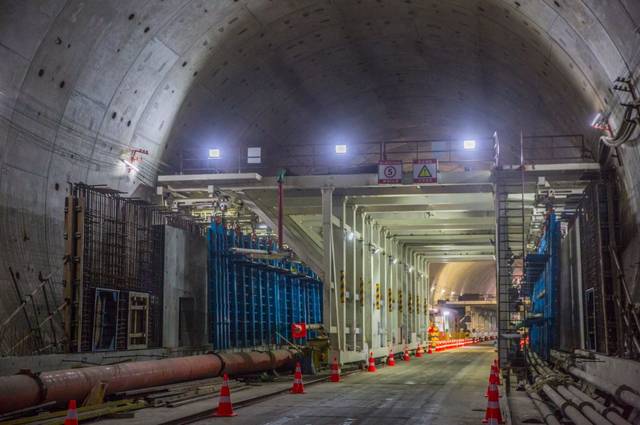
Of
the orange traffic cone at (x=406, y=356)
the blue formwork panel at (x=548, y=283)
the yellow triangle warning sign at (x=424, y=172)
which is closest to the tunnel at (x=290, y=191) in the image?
the yellow triangle warning sign at (x=424, y=172)

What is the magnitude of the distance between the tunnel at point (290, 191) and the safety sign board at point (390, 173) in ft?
0.39

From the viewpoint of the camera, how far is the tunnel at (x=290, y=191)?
15.8 meters

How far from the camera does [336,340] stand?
25.3 meters

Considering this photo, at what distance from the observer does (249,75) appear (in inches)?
980

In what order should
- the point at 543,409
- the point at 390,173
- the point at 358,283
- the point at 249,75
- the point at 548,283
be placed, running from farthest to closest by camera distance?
the point at 358,283, the point at 548,283, the point at 390,173, the point at 249,75, the point at 543,409

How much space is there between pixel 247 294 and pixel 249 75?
841 centimetres

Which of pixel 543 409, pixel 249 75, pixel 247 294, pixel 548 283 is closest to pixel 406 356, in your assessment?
pixel 548 283

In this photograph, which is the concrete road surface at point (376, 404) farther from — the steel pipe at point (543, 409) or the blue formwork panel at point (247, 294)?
the blue formwork panel at point (247, 294)

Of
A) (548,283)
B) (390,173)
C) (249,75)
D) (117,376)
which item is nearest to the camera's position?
(117,376)

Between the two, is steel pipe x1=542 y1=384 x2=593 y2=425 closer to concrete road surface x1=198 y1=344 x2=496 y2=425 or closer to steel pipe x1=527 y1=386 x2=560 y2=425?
steel pipe x1=527 y1=386 x2=560 y2=425

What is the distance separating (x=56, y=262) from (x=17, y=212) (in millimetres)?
1861

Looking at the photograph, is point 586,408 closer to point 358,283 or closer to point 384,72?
point 358,283

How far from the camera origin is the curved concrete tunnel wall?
53.6 ft

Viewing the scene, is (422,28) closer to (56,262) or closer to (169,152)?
(169,152)
